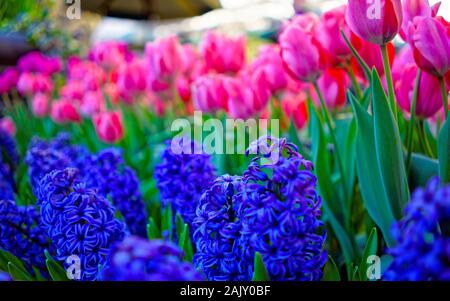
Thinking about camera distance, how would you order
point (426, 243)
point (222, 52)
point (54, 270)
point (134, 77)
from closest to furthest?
1. point (426, 243)
2. point (54, 270)
3. point (222, 52)
4. point (134, 77)

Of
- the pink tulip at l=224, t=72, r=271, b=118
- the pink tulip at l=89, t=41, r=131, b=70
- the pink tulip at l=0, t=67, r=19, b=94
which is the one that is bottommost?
the pink tulip at l=224, t=72, r=271, b=118

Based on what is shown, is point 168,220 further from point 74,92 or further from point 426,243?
point 74,92

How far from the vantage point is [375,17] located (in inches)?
20.1

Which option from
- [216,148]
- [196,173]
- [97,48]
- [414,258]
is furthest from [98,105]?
[414,258]

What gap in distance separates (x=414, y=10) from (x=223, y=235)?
13.1 inches

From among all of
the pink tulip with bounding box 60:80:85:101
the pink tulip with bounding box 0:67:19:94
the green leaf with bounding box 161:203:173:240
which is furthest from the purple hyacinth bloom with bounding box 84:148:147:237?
the pink tulip with bounding box 0:67:19:94

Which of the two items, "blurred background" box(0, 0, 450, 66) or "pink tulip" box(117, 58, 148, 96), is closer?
"blurred background" box(0, 0, 450, 66)

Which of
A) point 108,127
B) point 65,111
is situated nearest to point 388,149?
point 108,127

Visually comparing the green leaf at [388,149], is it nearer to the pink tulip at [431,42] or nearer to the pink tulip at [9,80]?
the pink tulip at [431,42]

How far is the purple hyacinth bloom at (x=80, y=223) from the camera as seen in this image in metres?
0.45

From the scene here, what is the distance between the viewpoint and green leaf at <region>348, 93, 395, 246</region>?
0.54 m

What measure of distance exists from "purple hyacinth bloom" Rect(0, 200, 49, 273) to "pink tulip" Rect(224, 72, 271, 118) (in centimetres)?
39

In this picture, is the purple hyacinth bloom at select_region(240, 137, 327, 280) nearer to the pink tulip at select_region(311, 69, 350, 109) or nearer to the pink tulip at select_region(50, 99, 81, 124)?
the pink tulip at select_region(311, 69, 350, 109)
